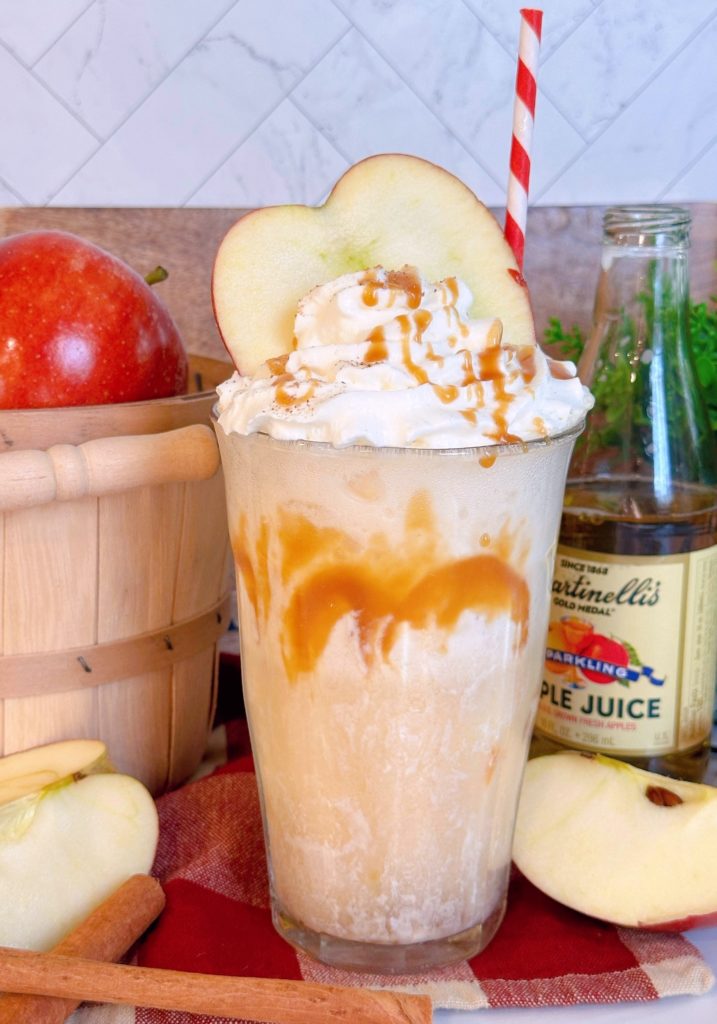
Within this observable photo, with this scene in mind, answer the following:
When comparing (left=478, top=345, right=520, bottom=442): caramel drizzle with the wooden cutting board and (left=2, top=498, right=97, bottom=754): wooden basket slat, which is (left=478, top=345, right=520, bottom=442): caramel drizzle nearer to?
(left=2, top=498, right=97, bottom=754): wooden basket slat

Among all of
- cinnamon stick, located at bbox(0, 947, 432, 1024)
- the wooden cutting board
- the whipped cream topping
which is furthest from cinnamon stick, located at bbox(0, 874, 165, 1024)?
the wooden cutting board

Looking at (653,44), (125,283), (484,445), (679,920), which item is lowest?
(679,920)

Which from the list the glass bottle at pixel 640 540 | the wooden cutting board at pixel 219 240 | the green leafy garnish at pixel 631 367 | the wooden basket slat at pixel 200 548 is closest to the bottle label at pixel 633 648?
the glass bottle at pixel 640 540

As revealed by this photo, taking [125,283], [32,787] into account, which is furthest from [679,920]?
[125,283]

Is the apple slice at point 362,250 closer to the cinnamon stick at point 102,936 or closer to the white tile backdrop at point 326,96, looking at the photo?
the cinnamon stick at point 102,936

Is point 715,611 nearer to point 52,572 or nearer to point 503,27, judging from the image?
point 52,572

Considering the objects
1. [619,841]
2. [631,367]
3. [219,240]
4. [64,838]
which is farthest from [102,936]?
[219,240]
